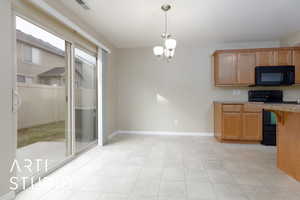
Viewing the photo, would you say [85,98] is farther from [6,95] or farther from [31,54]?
[6,95]

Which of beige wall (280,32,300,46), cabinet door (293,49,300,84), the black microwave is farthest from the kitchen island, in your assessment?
beige wall (280,32,300,46)

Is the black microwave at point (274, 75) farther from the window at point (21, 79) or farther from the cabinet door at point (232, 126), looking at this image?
the window at point (21, 79)

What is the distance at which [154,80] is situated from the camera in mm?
4578

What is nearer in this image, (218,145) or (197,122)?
(218,145)

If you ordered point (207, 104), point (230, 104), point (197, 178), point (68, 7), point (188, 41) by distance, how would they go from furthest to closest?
1. point (207, 104)
2. point (188, 41)
3. point (230, 104)
4. point (68, 7)
5. point (197, 178)

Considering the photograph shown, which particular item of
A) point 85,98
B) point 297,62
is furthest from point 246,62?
point 85,98

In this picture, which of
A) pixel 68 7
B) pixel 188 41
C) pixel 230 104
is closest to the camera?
pixel 68 7

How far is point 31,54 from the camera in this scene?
2078 millimetres

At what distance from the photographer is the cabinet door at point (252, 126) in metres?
3.61

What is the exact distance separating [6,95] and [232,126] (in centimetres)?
410

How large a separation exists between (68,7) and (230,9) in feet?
8.77

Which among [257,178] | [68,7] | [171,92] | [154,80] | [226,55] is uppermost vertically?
[68,7]

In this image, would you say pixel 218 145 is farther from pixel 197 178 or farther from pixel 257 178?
pixel 197 178

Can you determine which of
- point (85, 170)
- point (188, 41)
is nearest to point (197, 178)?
point (85, 170)
